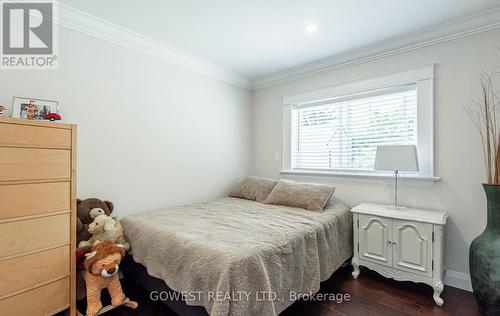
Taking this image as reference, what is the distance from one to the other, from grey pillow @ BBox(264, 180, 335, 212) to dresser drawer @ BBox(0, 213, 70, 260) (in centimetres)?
197

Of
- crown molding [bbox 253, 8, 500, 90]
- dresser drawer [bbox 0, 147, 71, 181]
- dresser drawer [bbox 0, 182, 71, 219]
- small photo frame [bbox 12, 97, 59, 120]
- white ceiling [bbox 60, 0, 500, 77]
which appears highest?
white ceiling [bbox 60, 0, 500, 77]

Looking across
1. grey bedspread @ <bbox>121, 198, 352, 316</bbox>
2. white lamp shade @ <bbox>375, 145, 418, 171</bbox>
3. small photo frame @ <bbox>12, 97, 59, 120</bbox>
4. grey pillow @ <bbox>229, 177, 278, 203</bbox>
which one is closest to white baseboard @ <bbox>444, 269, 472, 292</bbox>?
grey bedspread @ <bbox>121, 198, 352, 316</bbox>

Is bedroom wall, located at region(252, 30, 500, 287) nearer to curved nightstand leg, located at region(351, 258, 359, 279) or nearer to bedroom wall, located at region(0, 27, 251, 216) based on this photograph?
curved nightstand leg, located at region(351, 258, 359, 279)

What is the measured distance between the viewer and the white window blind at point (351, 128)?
2.56 meters

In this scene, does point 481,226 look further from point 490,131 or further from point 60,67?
point 60,67

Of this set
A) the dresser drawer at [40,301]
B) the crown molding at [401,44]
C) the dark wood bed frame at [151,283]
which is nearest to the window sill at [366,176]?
the crown molding at [401,44]

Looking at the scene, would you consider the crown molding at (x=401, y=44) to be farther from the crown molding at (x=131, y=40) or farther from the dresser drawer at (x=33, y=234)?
the dresser drawer at (x=33, y=234)

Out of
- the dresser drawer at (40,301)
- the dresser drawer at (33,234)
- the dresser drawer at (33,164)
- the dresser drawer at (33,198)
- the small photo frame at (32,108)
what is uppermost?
the small photo frame at (32,108)

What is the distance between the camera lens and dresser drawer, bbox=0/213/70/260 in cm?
145

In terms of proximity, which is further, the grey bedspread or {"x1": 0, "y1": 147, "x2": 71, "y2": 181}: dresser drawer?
{"x1": 0, "y1": 147, "x2": 71, "y2": 181}: dresser drawer

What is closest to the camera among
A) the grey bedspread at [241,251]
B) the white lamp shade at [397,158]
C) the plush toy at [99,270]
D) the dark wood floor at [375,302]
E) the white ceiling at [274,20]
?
the grey bedspread at [241,251]

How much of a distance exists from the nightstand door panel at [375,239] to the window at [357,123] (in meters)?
0.65

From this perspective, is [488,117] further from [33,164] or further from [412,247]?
[33,164]

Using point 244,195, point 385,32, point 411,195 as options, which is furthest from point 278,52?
point 411,195
